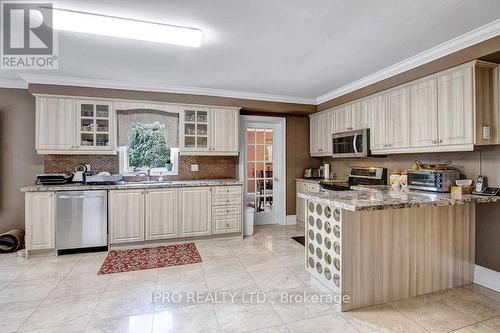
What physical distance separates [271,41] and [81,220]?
3.54m

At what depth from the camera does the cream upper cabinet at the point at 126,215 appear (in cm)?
379

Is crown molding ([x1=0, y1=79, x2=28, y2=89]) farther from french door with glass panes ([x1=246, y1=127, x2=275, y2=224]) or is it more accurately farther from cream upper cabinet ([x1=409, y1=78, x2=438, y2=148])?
cream upper cabinet ([x1=409, y1=78, x2=438, y2=148])

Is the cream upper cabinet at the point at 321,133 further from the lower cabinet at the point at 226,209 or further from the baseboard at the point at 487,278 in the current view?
the baseboard at the point at 487,278

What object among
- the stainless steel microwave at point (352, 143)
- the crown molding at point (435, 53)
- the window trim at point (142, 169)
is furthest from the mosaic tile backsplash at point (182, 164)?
the crown molding at point (435, 53)

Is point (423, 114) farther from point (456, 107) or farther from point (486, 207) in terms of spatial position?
point (486, 207)

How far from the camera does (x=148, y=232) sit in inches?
155

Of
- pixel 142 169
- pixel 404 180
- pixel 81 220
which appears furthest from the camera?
pixel 142 169

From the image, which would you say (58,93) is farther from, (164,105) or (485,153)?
(485,153)

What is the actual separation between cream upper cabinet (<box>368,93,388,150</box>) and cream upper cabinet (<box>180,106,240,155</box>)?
2.22 metres

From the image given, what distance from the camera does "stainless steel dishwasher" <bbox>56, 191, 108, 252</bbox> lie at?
3.62m

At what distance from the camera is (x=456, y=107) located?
8.77 feet

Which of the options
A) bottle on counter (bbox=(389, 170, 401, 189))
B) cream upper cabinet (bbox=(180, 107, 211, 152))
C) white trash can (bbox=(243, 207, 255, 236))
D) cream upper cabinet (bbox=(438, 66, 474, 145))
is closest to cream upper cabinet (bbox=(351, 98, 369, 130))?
bottle on counter (bbox=(389, 170, 401, 189))

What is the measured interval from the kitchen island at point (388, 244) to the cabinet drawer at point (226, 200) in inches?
71.8

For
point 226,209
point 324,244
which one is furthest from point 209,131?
point 324,244
